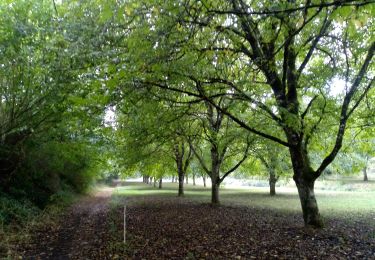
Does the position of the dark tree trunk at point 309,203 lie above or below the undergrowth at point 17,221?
above

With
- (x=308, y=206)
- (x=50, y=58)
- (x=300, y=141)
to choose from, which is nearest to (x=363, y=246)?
(x=308, y=206)

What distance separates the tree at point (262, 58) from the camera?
5.75 meters

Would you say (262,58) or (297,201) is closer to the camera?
(262,58)

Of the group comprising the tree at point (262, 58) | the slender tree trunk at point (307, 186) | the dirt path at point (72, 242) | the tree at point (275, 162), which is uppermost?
the tree at point (262, 58)

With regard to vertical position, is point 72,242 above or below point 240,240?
below

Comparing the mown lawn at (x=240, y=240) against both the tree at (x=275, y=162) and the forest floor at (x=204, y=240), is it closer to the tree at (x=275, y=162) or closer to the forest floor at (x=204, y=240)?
the forest floor at (x=204, y=240)

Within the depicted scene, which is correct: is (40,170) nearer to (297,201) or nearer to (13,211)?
(13,211)

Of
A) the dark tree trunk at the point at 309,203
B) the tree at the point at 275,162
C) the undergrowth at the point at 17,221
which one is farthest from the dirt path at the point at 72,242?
the tree at the point at 275,162

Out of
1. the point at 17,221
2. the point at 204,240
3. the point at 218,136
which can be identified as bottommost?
the point at 204,240

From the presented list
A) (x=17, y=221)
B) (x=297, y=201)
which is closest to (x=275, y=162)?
(x=297, y=201)

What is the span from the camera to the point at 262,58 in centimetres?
745

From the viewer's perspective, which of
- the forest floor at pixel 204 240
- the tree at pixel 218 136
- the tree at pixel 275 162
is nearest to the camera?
the forest floor at pixel 204 240

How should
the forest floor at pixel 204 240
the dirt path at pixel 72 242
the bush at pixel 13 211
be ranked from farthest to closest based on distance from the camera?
1. the bush at pixel 13 211
2. the dirt path at pixel 72 242
3. the forest floor at pixel 204 240

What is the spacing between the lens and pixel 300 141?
9.37m
